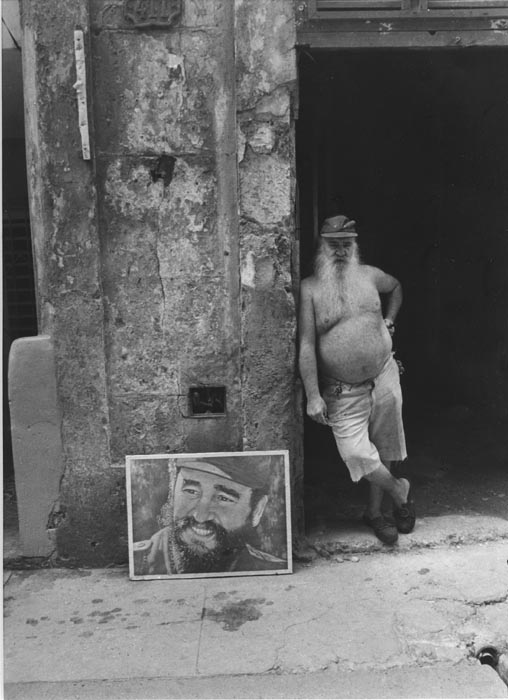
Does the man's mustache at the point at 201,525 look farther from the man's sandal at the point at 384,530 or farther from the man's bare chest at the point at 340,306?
the man's bare chest at the point at 340,306

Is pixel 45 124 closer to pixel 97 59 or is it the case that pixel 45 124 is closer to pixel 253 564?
pixel 97 59

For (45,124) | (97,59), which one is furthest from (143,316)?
(97,59)

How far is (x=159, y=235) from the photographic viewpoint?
3.94 m

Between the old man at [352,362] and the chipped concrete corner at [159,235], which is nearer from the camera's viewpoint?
the chipped concrete corner at [159,235]

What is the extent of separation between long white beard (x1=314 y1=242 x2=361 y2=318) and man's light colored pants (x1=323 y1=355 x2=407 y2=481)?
45 centimetres

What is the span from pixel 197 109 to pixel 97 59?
60 centimetres

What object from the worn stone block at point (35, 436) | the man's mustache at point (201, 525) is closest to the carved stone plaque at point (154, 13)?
the worn stone block at point (35, 436)

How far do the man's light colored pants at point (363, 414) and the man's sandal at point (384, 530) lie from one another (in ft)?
1.13

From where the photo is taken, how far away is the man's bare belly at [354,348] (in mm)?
3988

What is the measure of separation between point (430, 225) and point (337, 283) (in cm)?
452

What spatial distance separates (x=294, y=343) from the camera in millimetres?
3992

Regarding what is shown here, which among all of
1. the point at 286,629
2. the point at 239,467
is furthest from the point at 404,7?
the point at 286,629

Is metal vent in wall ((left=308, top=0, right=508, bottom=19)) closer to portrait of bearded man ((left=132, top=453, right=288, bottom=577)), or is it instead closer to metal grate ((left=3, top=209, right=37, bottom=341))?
portrait of bearded man ((left=132, top=453, right=288, bottom=577))

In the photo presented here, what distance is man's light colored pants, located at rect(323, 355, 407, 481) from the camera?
13.4 ft
